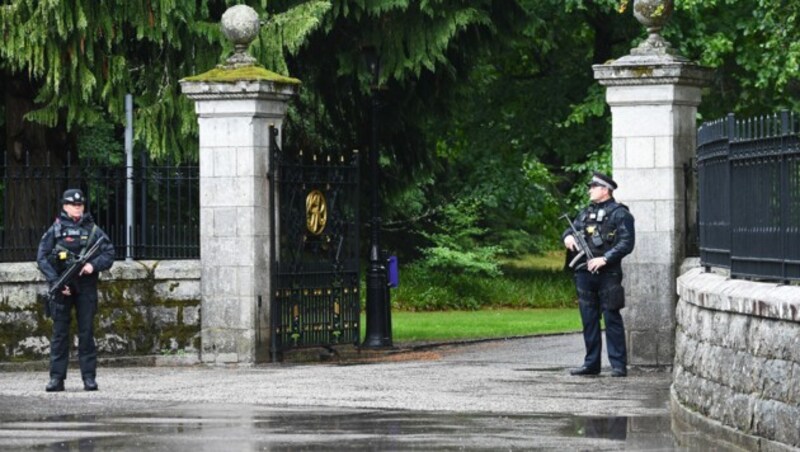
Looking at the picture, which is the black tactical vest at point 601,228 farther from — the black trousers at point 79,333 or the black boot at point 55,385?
the black boot at point 55,385

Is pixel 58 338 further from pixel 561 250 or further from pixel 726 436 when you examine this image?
pixel 561 250

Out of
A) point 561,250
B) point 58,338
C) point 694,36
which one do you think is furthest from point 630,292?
point 561,250

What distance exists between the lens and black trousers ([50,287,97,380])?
16812mm

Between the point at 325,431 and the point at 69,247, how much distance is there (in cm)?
450

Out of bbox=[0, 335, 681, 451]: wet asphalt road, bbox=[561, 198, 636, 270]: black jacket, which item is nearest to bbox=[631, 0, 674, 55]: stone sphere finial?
bbox=[561, 198, 636, 270]: black jacket

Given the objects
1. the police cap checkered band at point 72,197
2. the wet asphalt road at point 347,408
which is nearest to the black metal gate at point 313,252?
the wet asphalt road at point 347,408

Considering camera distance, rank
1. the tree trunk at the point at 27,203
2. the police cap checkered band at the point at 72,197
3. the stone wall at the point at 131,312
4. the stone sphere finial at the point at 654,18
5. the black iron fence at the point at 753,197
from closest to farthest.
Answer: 1. the black iron fence at the point at 753,197
2. the police cap checkered band at the point at 72,197
3. the stone sphere finial at the point at 654,18
4. the stone wall at the point at 131,312
5. the tree trunk at the point at 27,203

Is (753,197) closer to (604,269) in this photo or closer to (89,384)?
(604,269)

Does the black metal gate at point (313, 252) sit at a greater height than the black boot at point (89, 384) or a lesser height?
greater

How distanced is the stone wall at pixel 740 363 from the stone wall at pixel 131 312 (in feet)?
22.7

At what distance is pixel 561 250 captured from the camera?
196ft

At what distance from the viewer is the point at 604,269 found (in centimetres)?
1758

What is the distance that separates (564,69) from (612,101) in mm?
22751

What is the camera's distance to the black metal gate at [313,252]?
20.1 metres
